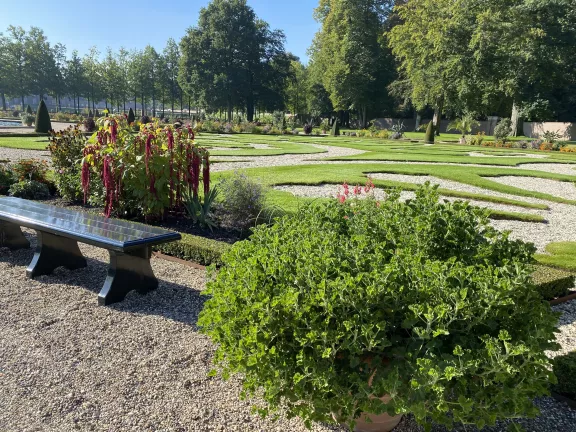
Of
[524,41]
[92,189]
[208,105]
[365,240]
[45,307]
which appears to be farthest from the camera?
[208,105]

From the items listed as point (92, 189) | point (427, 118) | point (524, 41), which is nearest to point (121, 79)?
point (427, 118)

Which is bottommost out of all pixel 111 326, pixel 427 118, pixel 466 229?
pixel 111 326

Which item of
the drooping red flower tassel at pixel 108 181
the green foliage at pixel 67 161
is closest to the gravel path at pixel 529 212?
the drooping red flower tassel at pixel 108 181

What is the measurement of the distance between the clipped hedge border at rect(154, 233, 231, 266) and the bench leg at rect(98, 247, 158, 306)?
728 millimetres

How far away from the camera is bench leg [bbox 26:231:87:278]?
4395 mm

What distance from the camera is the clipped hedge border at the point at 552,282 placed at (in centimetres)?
402

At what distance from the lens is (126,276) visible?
12.9 ft

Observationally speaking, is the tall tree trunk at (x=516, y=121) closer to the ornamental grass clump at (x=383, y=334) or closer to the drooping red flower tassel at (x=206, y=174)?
the drooping red flower tassel at (x=206, y=174)

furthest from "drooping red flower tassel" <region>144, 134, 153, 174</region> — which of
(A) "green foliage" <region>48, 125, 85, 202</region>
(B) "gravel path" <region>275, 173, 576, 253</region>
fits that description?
(B) "gravel path" <region>275, 173, 576, 253</region>

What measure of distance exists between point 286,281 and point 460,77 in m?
34.8

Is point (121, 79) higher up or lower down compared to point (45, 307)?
higher up

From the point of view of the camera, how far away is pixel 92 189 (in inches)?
253

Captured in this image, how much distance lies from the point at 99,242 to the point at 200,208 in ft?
7.54

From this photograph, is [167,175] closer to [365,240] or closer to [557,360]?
[365,240]
